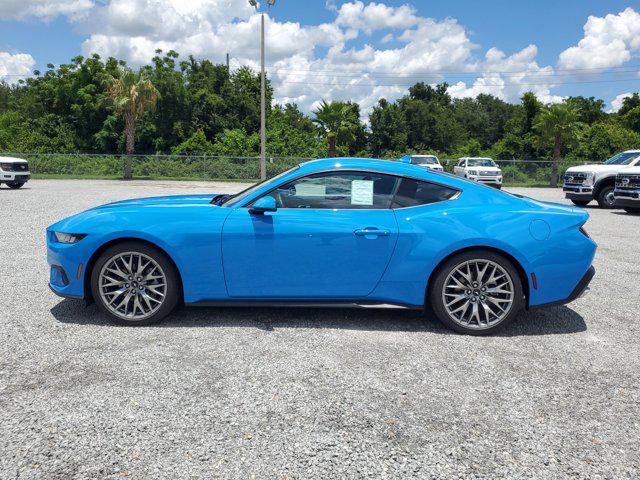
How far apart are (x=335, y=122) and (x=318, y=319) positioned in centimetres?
3413

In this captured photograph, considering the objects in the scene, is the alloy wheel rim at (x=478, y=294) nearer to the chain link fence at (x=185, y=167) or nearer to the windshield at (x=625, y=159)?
the windshield at (x=625, y=159)

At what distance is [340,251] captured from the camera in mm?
4156

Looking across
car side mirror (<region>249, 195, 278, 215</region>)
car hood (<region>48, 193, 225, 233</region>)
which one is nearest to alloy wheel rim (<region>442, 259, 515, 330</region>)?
car side mirror (<region>249, 195, 278, 215</region>)

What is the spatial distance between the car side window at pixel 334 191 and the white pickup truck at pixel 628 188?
40.2ft

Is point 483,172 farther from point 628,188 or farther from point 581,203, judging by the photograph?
point 628,188

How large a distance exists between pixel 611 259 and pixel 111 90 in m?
33.2

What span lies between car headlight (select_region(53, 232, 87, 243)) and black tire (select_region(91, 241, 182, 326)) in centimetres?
24

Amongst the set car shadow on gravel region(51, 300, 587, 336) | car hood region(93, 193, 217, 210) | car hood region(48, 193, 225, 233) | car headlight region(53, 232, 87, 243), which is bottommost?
car shadow on gravel region(51, 300, 587, 336)

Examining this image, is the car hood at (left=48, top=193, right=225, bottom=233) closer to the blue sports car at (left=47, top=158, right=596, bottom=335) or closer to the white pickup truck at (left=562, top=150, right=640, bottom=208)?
the blue sports car at (left=47, top=158, right=596, bottom=335)

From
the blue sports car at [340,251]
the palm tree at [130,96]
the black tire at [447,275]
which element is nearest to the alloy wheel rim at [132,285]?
the blue sports car at [340,251]

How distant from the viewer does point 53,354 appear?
3723 millimetres

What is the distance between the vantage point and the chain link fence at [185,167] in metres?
33.4

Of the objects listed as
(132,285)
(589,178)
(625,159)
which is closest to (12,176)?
(132,285)

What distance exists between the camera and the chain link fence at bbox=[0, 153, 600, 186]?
33.4 meters
